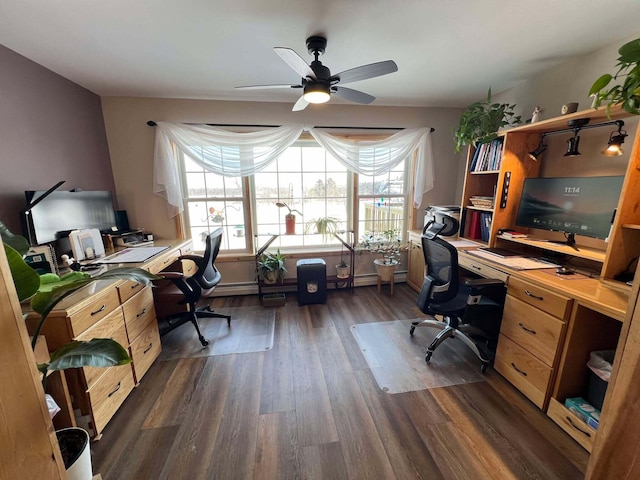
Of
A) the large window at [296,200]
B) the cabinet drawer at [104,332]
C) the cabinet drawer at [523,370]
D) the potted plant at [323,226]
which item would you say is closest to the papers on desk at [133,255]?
the cabinet drawer at [104,332]

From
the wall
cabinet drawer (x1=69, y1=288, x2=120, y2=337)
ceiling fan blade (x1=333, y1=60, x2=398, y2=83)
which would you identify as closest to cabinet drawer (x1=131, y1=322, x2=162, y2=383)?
cabinet drawer (x1=69, y1=288, x2=120, y2=337)

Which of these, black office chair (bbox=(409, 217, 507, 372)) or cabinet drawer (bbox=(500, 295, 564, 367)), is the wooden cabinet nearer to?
black office chair (bbox=(409, 217, 507, 372))

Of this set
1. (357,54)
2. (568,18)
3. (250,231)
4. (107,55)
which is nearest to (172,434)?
(250,231)

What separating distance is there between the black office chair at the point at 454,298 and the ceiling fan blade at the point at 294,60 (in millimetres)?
1401

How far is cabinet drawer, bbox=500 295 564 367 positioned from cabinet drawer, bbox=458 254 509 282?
0.15 m

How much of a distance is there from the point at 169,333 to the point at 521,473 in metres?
2.67

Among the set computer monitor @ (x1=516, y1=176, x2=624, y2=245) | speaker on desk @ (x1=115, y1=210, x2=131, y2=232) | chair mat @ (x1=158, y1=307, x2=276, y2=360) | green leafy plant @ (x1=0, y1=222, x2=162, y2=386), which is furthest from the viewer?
speaker on desk @ (x1=115, y1=210, x2=131, y2=232)

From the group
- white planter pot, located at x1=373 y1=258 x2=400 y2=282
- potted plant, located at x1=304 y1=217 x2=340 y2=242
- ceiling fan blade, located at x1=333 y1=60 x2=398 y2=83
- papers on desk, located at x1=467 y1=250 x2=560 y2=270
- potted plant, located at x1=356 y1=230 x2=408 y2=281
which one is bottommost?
white planter pot, located at x1=373 y1=258 x2=400 y2=282

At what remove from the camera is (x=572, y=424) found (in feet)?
4.49

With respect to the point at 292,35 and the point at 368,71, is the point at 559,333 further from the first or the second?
the point at 292,35

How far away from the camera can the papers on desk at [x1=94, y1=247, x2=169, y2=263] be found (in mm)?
2023

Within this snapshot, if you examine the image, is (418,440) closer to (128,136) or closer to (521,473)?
(521,473)

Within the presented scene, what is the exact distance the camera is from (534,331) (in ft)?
5.11

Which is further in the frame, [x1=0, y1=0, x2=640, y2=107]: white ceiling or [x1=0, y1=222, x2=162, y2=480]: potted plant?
[x1=0, y1=0, x2=640, y2=107]: white ceiling
